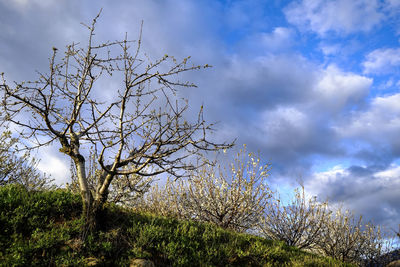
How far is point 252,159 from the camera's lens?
13531 mm

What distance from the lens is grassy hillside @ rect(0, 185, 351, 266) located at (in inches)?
238

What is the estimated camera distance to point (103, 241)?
691 cm

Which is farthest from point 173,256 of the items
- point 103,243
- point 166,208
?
point 166,208

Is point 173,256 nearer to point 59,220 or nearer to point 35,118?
point 59,220

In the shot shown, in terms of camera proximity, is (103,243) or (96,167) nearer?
(103,243)

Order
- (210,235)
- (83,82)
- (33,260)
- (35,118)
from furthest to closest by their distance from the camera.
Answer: (210,235), (83,82), (35,118), (33,260)

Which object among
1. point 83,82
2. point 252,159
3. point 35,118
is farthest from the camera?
point 252,159

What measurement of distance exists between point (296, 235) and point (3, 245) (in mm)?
12549

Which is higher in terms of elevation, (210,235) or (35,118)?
(35,118)

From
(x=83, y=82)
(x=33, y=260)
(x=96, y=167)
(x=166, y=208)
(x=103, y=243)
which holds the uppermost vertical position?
(x=83, y=82)

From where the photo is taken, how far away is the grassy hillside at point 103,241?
6.04 m

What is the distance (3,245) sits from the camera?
616 centimetres

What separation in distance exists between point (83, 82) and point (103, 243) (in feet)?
14.4

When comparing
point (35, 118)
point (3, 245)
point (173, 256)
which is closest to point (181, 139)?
point (173, 256)
